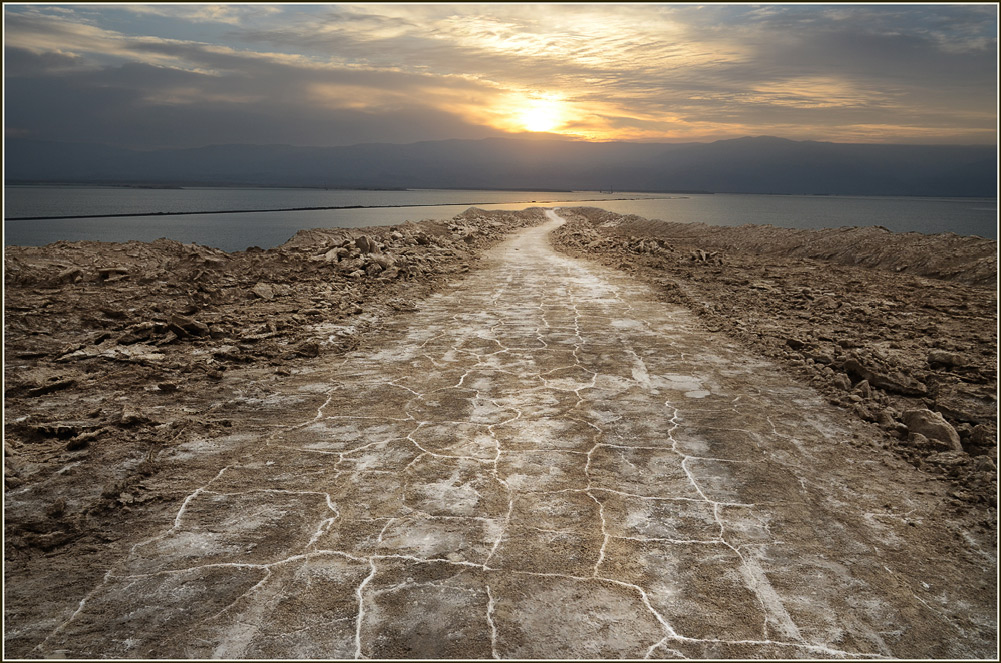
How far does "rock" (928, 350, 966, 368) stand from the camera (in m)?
5.37

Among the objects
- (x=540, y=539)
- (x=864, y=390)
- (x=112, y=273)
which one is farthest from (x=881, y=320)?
(x=112, y=273)

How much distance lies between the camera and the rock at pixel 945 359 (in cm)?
537

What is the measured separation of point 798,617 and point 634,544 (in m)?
0.74

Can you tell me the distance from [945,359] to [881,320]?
2.08 meters

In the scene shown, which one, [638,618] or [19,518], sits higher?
[19,518]

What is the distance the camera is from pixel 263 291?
8.22 meters

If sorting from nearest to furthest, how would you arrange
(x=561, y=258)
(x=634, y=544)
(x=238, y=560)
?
1. (x=238, y=560)
2. (x=634, y=544)
3. (x=561, y=258)

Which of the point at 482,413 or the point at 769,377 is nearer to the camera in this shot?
the point at 482,413

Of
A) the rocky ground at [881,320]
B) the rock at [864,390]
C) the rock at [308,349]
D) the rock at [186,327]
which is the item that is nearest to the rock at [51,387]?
the rock at [186,327]

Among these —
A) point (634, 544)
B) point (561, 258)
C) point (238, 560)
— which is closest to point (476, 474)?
point (634, 544)

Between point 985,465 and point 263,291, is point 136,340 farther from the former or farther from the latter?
point 985,465

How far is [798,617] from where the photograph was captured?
7.50 ft

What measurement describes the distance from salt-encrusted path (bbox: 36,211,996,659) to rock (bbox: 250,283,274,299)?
11.8 feet

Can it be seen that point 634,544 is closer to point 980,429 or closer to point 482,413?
point 482,413
